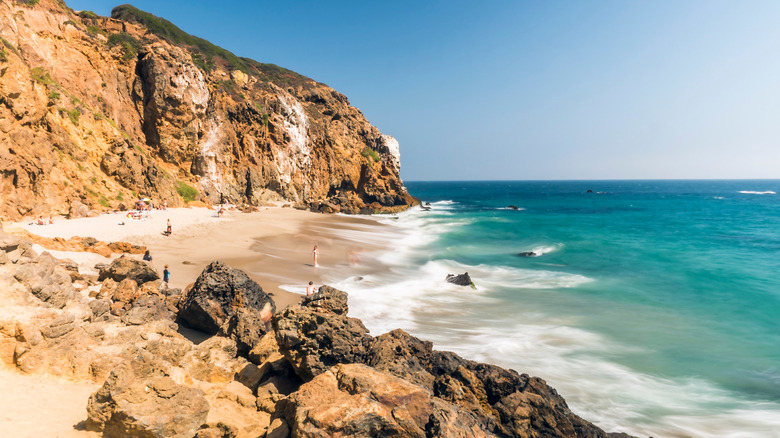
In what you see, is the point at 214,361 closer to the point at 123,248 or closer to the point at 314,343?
the point at 314,343

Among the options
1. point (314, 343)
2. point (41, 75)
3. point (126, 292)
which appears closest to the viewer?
point (314, 343)

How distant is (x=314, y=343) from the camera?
6.25 metres

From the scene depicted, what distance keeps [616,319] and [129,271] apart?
16.7 meters

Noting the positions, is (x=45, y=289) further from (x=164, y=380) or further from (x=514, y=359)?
(x=514, y=359)

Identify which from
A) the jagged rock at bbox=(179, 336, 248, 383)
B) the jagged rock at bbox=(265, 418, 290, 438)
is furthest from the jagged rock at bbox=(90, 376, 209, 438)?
the jagged rock at bbox=(179, 336, 248, 383)

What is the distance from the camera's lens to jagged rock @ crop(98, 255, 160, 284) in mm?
10289

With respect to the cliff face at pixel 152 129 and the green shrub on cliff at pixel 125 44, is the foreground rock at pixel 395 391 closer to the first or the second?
the cliff face at pixel 152 129

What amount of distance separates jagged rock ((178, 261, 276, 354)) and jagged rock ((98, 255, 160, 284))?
2.23 meters

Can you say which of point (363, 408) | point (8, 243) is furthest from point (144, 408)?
point (8, 243)

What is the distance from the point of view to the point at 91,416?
481cm

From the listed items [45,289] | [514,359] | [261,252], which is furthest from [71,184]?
[514,359]

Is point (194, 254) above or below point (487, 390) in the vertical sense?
above

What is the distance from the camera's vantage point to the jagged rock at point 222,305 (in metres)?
7.88

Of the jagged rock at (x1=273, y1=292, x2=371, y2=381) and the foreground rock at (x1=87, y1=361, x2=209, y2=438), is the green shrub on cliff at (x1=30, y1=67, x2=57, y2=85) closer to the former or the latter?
the foreground rock at (x1=87, y1=361, x2=209, y2=438)
